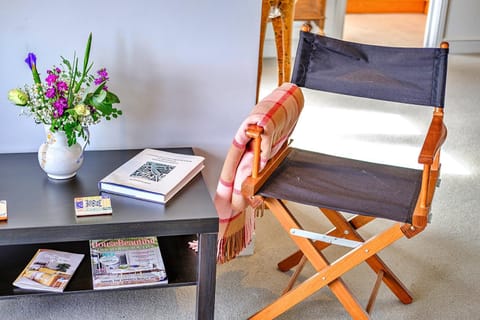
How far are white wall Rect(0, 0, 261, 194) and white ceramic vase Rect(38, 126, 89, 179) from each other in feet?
0.79

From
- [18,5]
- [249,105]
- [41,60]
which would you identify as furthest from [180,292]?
[18,5]

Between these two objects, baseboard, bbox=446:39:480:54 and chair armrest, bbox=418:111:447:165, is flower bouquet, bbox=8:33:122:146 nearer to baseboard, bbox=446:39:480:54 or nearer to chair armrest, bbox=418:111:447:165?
chair armrest, bbox=418:111:447:165

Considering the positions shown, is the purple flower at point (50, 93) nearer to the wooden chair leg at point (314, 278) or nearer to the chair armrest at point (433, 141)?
the wooden chair leg at point (314, 278)

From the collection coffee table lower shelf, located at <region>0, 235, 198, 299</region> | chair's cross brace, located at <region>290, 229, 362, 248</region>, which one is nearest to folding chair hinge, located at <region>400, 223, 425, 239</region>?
chair's cross brace, located at <region>290, 229, 362, 248</region>

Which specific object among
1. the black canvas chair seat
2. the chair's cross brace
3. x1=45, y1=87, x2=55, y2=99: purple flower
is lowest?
the chair's cross brace

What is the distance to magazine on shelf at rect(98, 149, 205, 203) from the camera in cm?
175

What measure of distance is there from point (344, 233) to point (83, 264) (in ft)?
2.69

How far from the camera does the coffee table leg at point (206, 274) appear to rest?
5.66 ft

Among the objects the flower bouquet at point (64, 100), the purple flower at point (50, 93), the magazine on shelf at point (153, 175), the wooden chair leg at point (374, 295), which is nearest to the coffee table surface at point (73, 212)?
the magazine on shelf at point (153, 175)

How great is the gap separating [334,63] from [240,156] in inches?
18.6

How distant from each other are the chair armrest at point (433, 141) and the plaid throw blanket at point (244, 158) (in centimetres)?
40

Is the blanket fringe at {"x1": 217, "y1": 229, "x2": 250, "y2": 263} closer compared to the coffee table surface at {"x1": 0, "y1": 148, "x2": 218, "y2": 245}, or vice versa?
the coffee table surface at {"x1": 0, "y1": 148, "x2": 218, "y2": 245}

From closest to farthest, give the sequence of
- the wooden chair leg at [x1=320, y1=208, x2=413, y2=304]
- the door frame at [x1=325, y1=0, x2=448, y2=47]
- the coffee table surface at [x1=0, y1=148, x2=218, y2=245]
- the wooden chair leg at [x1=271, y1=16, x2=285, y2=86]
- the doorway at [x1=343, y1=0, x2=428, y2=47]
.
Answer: the coffee table surface at [x1=0, y1=148, x2=218, y2=245]
the wooden chair leg at [x1=320, y1=208, x2=413, y2=304]
the wooden chair leg at [x1=271, y1=16, x2=285, y2=86]
the door frame at [x1=325, y1=0, x2=448, y2=47]
the doorway at [x1=343, y1=0, x2=428, y2=47]

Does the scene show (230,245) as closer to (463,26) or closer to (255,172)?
(255,172)
